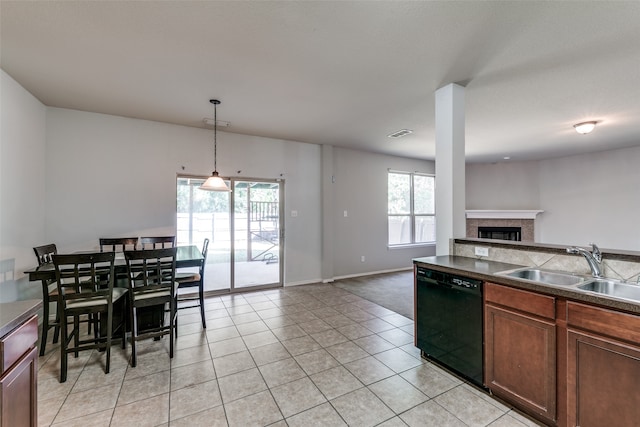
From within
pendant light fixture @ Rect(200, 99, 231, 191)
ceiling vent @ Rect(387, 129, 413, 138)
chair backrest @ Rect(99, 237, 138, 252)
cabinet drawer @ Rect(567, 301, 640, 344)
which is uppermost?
ceiling vent @ Rect(387, 129, 413, 138)

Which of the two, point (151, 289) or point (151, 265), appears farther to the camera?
point (151, 265)

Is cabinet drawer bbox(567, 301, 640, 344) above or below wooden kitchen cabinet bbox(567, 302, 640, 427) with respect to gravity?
above

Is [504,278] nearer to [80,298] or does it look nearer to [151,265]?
[151,265]

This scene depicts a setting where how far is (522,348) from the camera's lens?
183cm

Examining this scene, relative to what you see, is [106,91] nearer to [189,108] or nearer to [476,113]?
[189,108]

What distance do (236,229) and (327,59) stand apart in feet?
10.6

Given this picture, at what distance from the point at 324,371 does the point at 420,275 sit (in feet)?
4.01

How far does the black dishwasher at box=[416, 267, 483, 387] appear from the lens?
6.94 feet

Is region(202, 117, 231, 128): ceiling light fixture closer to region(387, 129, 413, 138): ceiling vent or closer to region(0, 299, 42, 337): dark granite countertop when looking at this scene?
region(387, 129, 413, 138): ceiling vent

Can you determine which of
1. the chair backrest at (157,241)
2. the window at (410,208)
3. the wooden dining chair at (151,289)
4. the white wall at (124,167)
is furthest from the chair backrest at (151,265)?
the window at (410,208)

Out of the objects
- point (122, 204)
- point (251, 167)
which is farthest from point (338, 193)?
point (122, 204)

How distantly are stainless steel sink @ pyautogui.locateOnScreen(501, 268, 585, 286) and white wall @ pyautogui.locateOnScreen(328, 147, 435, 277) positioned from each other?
3595 mm

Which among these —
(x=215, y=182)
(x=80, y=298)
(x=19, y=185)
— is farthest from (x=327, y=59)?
(x=19, y=185)

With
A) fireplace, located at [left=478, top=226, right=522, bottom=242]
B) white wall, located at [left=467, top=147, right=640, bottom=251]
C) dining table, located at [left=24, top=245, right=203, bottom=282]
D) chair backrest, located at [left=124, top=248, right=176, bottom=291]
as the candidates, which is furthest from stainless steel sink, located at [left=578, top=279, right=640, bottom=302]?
fireplace, located at [left=478, top=226, right=522, bottom=242]
